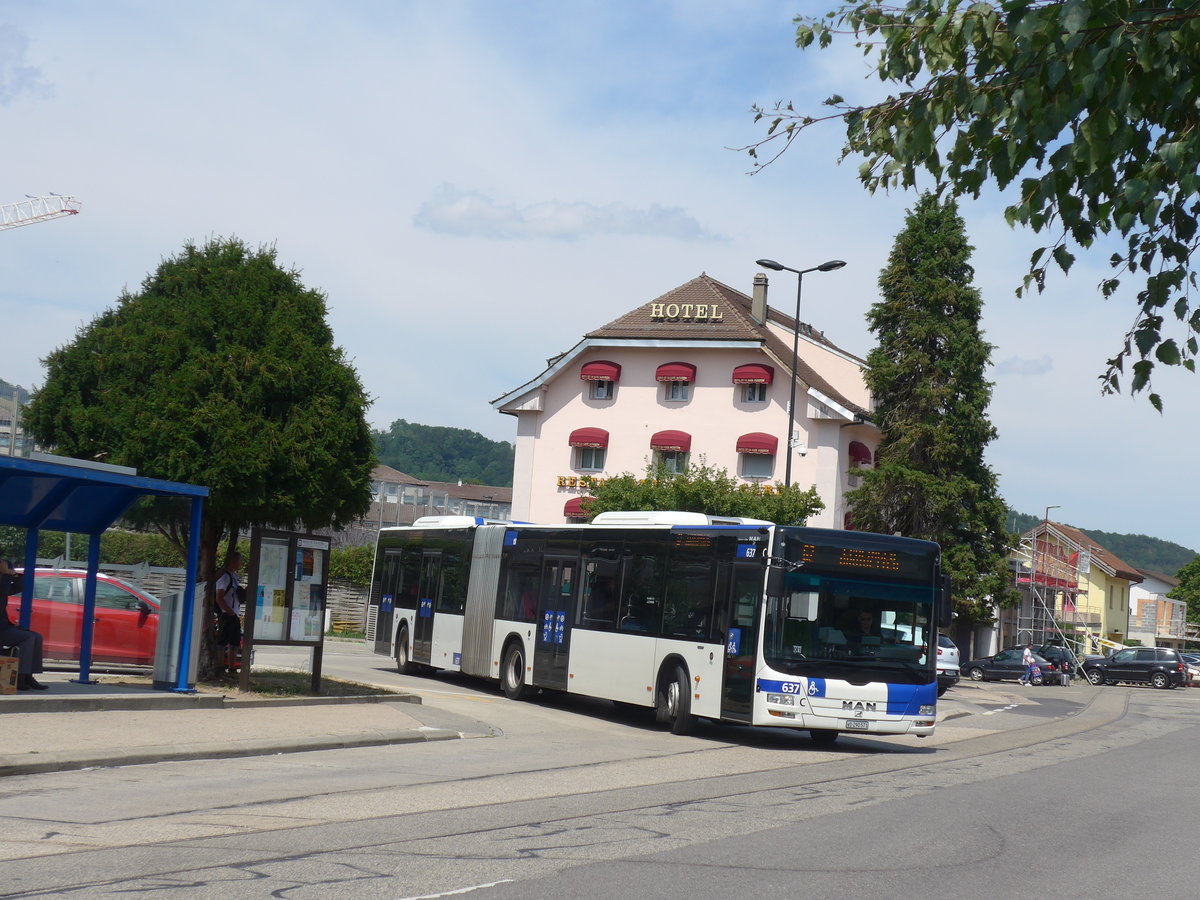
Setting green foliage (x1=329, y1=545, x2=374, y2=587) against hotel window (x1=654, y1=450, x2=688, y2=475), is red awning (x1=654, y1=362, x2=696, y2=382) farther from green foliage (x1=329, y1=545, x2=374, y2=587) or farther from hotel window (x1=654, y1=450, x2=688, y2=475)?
green foliage (x1=329, y1=545, x2=374, y2=587)

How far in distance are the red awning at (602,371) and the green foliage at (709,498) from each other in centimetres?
1063

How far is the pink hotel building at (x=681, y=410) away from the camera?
5222cm

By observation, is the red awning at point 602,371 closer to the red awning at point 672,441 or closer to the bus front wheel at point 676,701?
the red awning at point 672,441

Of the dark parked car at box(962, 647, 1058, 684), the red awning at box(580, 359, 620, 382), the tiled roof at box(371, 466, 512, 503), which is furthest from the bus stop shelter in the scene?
the tiled roof at box(371, 466, 512, 503)

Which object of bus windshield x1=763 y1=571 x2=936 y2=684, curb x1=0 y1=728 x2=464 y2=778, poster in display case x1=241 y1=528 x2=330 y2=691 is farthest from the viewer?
poster in display case x1=241 y1=528 x2=330 y2=691

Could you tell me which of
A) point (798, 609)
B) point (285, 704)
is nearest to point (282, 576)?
point (285, 704)

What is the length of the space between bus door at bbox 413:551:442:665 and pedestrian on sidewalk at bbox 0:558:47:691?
11.6 m

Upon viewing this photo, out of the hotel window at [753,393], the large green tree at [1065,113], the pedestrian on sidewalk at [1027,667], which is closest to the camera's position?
the large green tree at [1065,113]

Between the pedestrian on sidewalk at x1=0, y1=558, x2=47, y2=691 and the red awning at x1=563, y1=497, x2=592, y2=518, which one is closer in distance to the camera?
the pedestrian on sidewalk at x1=0, y1=558, x2=47, y2=691

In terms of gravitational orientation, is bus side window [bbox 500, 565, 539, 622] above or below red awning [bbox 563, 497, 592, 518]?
below

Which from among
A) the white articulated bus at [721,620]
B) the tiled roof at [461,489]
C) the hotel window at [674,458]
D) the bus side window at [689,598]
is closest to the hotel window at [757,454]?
the hotel window at [674,458]

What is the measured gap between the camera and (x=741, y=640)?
1803 centimetres

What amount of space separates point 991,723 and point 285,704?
16.3 meters

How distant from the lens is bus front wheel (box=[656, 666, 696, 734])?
19.2 metres
